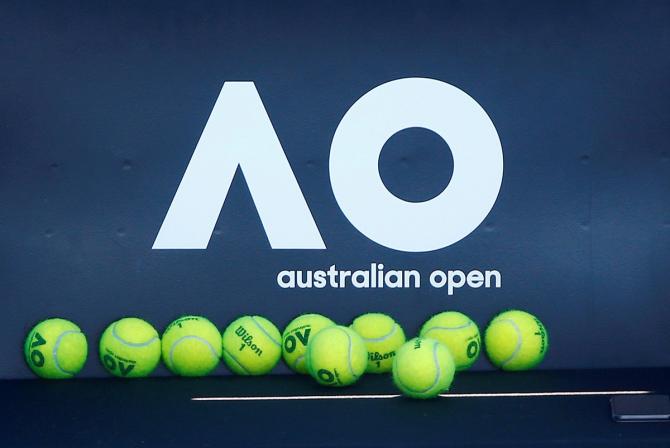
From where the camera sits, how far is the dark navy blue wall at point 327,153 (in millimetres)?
6590

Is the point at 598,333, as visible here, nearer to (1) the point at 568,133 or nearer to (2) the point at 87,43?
(1) the point at 568,133

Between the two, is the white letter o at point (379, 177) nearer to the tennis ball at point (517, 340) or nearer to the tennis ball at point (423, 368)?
the tennis ball at point (517, 340)

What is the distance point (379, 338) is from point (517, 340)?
0.74 metres

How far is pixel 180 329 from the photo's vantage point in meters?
6.35

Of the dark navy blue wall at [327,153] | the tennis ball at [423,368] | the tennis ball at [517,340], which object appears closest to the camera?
the tennis ball at [423,368]

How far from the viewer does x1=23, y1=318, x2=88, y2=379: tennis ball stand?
20.7 ft

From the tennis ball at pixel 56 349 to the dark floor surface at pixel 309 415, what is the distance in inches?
3.2

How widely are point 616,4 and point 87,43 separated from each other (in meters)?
2.97

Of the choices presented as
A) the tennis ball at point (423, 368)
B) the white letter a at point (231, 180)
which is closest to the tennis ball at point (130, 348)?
the white letter a at point (231, 180)

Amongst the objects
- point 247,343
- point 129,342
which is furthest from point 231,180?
point 129,342

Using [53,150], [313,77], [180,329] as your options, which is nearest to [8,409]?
[180,329]

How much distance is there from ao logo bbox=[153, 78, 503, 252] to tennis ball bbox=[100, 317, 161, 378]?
1.70ft

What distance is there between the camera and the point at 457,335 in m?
6.32

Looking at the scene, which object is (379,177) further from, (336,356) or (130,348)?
(130,348)
